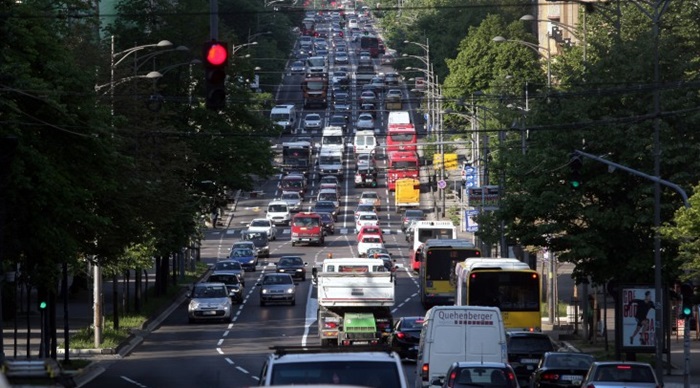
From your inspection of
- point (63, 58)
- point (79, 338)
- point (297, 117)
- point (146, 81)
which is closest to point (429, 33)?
point (297, 117)

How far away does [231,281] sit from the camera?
6731 cm

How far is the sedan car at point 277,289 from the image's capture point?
215 feet

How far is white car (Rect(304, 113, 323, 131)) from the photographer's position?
13575 cm

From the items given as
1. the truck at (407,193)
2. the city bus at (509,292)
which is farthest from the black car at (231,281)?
the truck at (407,193)

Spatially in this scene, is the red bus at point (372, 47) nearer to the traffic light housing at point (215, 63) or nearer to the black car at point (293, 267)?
the black car at point (293, 267)

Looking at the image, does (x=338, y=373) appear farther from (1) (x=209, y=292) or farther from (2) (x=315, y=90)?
(2) (x=315, y=90)

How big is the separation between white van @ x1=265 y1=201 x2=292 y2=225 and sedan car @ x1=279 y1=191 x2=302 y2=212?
85.6 inches

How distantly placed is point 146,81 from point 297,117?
86.3 meters

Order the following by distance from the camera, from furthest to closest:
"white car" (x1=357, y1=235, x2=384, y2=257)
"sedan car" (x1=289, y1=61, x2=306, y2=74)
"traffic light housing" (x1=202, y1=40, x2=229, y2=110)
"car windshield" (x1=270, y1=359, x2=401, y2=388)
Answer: "sedan car" (x1=289, y1=61, x2=306, y2=74)
"white car" (x1=357, y1=235, x2=384, y2=257)
"traffic light housing" (x1=202, y1=40, x2=229, y2=110)
"car windshield" (x1=270, y1=359, x2=401, y2=388)

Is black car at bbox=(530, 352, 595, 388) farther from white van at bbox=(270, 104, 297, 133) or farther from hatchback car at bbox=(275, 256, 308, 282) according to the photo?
white van at bbox=(270, 104, 297, 133)

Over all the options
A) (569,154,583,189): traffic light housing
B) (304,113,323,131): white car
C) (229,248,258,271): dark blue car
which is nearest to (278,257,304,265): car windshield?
(229,248,258,271): dark blue car

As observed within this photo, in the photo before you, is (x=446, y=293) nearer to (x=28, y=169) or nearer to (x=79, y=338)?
(x=79, y=338)

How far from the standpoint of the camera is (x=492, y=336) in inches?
1307

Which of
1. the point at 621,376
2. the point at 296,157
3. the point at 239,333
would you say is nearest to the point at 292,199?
the point at 296,157
